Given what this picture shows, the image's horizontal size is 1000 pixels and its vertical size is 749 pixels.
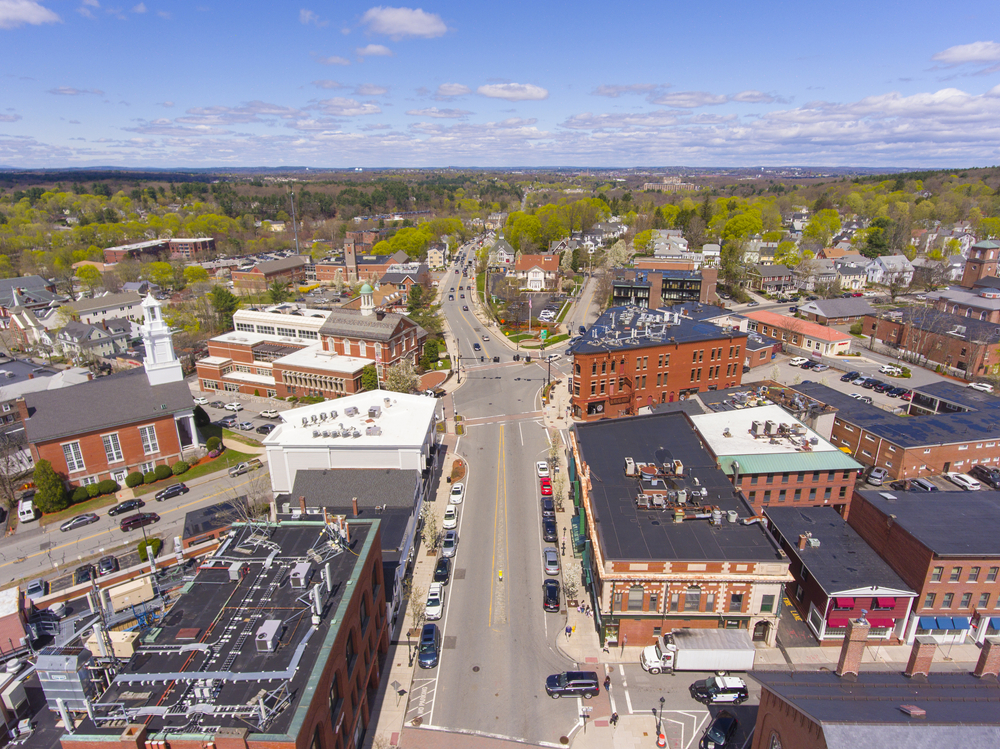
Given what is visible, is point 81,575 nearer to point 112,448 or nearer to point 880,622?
point 112,448

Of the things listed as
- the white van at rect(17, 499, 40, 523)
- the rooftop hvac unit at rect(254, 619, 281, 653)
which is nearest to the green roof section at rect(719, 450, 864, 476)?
the rooftop hvac unit at rect(254, 619, 281, 653)

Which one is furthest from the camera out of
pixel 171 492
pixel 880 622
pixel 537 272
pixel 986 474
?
pixel 537 272

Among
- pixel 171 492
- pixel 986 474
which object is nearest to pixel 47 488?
pixel 171 492

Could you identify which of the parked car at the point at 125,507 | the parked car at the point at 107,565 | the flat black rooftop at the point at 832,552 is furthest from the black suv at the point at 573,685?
the parked car at the point at 125,507

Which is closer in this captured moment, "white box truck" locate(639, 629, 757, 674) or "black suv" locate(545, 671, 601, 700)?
"black suv" locate(545, 671, 601, 700)

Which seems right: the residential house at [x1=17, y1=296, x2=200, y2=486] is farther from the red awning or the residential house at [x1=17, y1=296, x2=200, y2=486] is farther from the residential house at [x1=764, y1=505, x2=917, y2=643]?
the red awning
